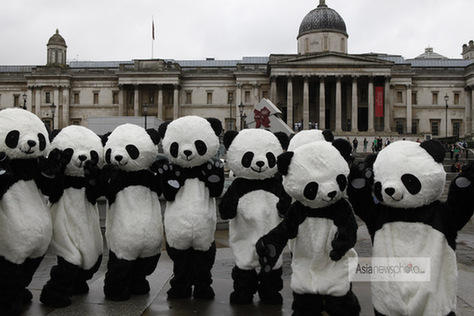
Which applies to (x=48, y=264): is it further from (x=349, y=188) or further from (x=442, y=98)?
A: (x=442, y=98)

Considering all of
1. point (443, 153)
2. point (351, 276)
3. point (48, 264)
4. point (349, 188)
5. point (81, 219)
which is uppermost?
point (443, 153)

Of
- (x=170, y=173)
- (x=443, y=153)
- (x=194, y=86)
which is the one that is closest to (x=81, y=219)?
(x=170, y=173)

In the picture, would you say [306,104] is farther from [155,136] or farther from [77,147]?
[77,147]

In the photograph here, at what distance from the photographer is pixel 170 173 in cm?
533

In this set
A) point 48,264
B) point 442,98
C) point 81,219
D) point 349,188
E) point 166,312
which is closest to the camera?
point 349,188

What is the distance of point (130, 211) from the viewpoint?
5242mm

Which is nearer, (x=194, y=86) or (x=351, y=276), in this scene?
(x=351, y=276)

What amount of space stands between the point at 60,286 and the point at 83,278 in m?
0.40

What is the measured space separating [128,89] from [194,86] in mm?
7877

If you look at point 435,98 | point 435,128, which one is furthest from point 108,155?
point 435,128

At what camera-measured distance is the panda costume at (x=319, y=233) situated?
4098 millimetres

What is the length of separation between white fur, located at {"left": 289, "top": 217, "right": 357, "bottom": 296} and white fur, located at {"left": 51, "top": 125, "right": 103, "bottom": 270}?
2.48 meters

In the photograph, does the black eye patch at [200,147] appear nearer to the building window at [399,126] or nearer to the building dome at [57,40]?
the building window at [399,126]

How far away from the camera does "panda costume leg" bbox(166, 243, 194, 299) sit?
5334 millimetres
